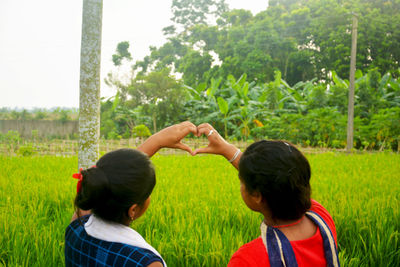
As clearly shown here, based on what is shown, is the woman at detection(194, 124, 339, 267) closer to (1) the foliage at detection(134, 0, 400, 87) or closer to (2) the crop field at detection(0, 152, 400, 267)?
(2) the crop field at detection(0, 152, 400, 267)

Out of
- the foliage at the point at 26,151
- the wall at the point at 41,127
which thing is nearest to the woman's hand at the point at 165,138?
the foliage at the point at 26,151

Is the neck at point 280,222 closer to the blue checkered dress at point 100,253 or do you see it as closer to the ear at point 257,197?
the ear at point 257,197

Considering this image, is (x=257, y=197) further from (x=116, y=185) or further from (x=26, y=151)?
(x=26, y=151)

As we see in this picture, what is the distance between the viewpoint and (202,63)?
22469 millimetres

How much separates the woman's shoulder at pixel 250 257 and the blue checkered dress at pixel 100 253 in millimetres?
232

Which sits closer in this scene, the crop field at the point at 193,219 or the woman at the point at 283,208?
the woman at the point at 283,208

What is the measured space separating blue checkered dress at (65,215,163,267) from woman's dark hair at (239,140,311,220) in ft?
1.19

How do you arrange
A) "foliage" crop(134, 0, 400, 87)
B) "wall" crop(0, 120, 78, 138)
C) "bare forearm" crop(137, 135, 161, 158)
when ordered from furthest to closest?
"foliage" crop(134, 0, 400, 87) < "wall" crop(0, 120, 78, 138) < "bare forearm" crop(137, 135, 161, 158)

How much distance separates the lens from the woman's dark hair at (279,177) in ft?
3.03

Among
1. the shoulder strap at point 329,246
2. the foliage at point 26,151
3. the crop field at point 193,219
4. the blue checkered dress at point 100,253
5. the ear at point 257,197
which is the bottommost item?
the foliage at point 26,151

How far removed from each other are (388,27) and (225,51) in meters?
9.66

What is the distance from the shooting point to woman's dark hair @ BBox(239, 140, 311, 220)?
925 mm

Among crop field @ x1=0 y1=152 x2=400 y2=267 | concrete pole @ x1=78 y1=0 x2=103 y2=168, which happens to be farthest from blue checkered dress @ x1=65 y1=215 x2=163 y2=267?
concrete pole @ x1=78 y1=0 x2=103 y2=168

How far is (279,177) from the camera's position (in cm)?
92
